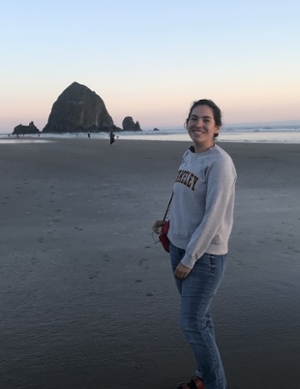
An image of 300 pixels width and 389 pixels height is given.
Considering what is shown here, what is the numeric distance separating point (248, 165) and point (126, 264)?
453 inches

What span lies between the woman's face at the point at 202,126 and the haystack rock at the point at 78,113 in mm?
139904

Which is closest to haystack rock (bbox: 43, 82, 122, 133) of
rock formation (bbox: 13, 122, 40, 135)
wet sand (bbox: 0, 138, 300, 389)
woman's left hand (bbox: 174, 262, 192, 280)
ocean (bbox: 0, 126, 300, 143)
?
rock formation (bbox: 13, 122, 40, 135)

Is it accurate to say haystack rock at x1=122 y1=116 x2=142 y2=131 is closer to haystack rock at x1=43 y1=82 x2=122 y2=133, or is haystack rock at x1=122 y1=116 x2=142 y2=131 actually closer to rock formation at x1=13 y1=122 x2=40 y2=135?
haystack rock at x1=43 y1=82 x2=122 y2=133

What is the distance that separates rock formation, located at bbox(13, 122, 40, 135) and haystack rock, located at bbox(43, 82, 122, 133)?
14.0 m

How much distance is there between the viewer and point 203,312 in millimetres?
2361

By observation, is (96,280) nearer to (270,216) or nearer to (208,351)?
(208,351)

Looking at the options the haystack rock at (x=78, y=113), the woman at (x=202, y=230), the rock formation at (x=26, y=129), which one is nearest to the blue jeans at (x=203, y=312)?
the woman at (x=202, y=230)

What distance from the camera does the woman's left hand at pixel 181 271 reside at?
2.30 meters

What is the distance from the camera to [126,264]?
477 cm

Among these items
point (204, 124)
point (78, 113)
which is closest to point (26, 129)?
point (78, 113)

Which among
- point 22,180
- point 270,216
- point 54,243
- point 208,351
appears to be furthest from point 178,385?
point 22,180

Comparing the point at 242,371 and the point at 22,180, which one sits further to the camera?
the point at 22,180

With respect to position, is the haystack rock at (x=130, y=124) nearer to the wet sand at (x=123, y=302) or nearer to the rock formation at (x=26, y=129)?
the rock formation at (x=26, y=129)

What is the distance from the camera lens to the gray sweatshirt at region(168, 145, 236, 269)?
7.29ft
